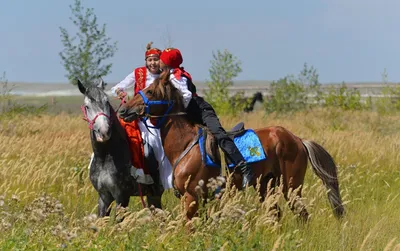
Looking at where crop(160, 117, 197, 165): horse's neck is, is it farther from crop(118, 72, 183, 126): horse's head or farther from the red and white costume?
the red and white costume

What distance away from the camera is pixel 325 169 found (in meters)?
9.06

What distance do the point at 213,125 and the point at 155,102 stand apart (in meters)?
0.71

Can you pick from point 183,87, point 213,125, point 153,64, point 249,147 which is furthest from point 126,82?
point 249,147

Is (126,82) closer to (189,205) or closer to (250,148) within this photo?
(250,148)

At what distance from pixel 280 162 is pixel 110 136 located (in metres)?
2.02

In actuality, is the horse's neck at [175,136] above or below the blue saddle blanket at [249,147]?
above

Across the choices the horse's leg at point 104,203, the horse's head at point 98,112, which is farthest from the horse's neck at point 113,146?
the horse's leg at point 104,203

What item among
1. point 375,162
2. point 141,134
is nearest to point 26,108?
point 375,162

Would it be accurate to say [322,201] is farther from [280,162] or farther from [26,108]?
[26,108]

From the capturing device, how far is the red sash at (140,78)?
8867 mm

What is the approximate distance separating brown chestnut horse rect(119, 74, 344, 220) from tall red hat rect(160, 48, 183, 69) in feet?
1.29

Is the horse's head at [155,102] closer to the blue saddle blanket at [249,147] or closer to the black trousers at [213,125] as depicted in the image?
the black trousers at [213,125]

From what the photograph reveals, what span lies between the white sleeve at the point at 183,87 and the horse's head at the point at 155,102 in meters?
0.06

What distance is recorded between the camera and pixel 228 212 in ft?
19.4
